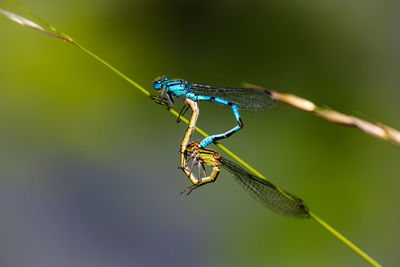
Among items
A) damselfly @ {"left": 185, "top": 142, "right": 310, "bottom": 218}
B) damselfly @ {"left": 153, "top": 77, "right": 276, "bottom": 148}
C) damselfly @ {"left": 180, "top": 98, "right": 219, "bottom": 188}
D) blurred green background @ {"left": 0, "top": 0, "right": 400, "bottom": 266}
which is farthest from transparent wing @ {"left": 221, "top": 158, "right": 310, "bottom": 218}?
blurred green background @ {"left": 0, "top": 0, "right": 400, "bottom": 266}

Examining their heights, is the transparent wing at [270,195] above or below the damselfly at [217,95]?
below

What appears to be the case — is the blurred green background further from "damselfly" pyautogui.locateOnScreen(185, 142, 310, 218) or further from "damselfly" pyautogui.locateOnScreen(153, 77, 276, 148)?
"damselfly" pyautogui.locateOnScreen(185, 142, 310, 218)

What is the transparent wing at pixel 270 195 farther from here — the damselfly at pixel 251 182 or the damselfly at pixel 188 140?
the damselfly at pixel 188 140

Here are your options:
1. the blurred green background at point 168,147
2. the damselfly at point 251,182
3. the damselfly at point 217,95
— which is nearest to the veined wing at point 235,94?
the damselfly at point 217,95

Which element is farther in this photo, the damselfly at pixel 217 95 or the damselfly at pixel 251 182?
the damselfly at pixel 217 95

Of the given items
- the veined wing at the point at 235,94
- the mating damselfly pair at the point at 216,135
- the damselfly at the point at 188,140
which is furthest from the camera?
the veined wing at the point at 235,94

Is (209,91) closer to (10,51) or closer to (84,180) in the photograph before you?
(84,180)

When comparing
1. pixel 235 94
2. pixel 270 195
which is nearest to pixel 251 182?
pixel 270 195
